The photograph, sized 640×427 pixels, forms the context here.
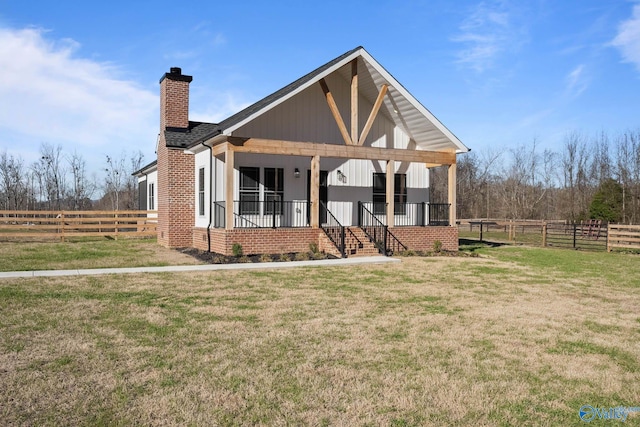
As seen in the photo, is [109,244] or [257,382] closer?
[257,382]

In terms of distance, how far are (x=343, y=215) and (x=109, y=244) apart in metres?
9.23

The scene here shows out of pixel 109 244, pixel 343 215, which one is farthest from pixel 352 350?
pixel 109 244

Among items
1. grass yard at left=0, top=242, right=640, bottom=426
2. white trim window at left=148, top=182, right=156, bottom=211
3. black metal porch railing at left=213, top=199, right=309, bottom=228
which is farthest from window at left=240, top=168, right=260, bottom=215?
white trim window at left=148, top=182, right=156, bottom=211

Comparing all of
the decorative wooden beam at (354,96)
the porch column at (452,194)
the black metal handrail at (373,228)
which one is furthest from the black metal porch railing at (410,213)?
the decorative wooden beam at (354,96)

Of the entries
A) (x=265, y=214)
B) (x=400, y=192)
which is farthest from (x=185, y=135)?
(x=400, y=192)

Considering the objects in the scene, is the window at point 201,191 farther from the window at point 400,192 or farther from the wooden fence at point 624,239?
the wooden fence at point 624,239

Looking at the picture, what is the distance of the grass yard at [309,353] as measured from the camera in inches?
160

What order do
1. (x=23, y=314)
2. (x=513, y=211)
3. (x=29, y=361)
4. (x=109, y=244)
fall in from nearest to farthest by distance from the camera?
1. (x=29, y=361)
2. (x=23, y=314)
3. (x=109, y=244)
4. (x=513, y=211)

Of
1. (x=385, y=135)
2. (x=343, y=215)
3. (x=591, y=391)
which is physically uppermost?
(x=385, y=135)

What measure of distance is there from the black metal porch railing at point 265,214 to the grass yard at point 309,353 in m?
6.35

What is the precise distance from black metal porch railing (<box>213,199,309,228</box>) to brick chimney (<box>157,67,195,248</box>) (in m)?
2.48

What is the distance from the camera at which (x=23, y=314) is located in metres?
7.15

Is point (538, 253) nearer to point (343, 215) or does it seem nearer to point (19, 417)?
point (343, 215)

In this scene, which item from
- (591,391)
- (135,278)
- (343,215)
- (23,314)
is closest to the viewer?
(591,391)
